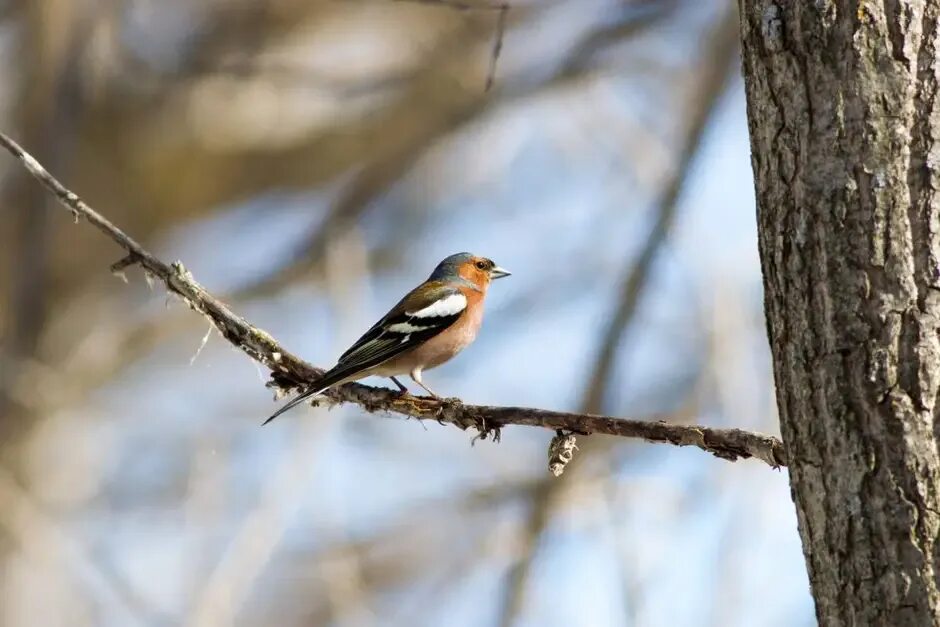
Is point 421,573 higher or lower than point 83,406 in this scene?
lower

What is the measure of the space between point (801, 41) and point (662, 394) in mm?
8059

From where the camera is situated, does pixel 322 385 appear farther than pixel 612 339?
No

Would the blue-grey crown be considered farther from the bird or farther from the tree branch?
the tree branch

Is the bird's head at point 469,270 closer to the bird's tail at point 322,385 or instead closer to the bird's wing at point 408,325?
the bird's wing at point 408,325

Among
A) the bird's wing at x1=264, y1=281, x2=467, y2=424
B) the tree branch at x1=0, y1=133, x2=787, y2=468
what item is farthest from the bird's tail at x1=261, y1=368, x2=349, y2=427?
the bird's wing at x1=264, y1=281, x2=467, y2=424

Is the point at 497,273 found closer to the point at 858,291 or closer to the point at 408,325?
the point at 408,325

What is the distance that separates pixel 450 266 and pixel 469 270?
0.42 feet

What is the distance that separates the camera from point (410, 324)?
617cm

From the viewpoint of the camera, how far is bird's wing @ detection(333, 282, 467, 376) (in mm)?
5629

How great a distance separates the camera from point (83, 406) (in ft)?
37.1

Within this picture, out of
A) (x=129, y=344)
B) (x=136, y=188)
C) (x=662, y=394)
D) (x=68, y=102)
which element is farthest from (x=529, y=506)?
(x=136, y=188)

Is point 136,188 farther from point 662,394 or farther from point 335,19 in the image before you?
point 662,394

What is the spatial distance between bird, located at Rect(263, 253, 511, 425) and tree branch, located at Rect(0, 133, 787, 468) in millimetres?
748

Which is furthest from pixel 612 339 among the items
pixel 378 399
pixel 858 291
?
pixel 858 291
